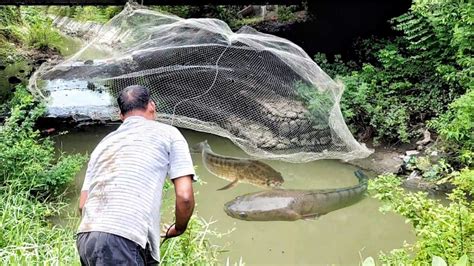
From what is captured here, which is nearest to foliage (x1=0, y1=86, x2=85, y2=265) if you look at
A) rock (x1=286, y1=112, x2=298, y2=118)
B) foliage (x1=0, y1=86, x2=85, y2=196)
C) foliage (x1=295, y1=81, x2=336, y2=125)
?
foliage (x1=0, y1=86, x2=85, y2=196)

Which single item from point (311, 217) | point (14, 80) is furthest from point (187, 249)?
point (14, 80)

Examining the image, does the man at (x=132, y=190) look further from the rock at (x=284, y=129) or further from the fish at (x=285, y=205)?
the rock at (x=284, y=129)

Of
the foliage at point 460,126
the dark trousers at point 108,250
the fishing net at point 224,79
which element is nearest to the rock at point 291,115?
the fishing net at point 224,79

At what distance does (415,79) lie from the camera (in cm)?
712

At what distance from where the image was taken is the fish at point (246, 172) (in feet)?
17.4

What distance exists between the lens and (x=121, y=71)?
19.0ft

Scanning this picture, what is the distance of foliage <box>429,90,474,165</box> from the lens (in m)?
5.16

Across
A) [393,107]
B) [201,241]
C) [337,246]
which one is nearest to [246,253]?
[337,246]

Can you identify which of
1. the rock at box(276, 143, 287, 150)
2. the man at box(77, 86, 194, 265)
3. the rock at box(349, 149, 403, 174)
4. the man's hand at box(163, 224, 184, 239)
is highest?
the man at box(77, 86, 194, 265)

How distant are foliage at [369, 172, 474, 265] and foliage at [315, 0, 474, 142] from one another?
3306 millimetres

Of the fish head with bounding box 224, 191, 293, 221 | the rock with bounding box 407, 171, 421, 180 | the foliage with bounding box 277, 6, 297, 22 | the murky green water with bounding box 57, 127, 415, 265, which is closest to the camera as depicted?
the murky green water with bounding box 57, 127, 415, 265

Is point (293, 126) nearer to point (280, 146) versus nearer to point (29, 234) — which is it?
point (280, 146)

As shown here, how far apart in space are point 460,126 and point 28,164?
396 centimetres

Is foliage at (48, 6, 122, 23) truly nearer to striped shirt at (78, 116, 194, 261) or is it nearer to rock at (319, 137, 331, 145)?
rock at (319, 137, 331, 145)
